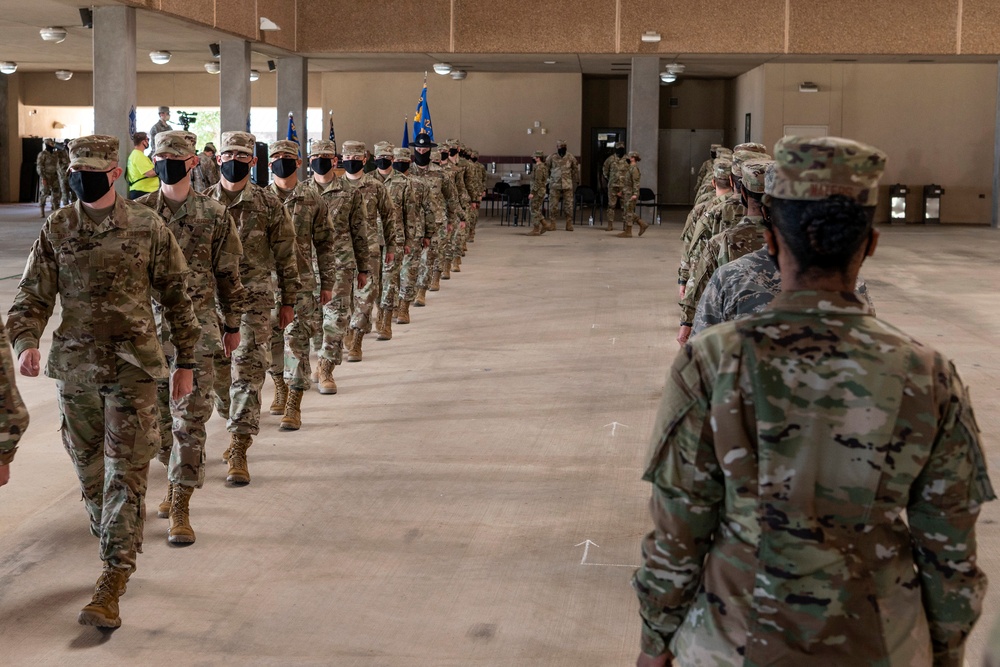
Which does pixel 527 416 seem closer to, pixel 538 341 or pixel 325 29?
pixel 538 341

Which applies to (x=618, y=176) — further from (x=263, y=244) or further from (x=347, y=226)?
(x=263, y=244)

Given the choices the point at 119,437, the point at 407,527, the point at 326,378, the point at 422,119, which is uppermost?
the point at 422,119

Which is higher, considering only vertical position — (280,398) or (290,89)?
(290,89)

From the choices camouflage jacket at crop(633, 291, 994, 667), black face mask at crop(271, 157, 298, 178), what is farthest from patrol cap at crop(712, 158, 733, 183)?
camouflage jacket at crop(633, 291, 994, 667)

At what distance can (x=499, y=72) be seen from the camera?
93.7 feet

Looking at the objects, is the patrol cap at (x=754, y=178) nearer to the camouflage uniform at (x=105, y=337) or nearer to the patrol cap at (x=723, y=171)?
the camouflage uniform at (x=105, y=337)

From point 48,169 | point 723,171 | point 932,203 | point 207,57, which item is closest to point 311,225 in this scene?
point 723,171

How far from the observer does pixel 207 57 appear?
24.7 metres

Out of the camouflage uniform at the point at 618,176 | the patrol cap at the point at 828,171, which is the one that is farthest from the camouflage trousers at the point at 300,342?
the camouflage uniform at the point at 618,176

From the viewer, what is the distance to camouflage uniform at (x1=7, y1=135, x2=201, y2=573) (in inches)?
163

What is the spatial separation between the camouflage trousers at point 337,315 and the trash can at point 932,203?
67.8ft

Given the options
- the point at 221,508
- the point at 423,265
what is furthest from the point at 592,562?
the point at 423,265

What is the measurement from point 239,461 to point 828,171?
4468mm

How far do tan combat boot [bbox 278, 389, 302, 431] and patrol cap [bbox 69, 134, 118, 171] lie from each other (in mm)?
3056
